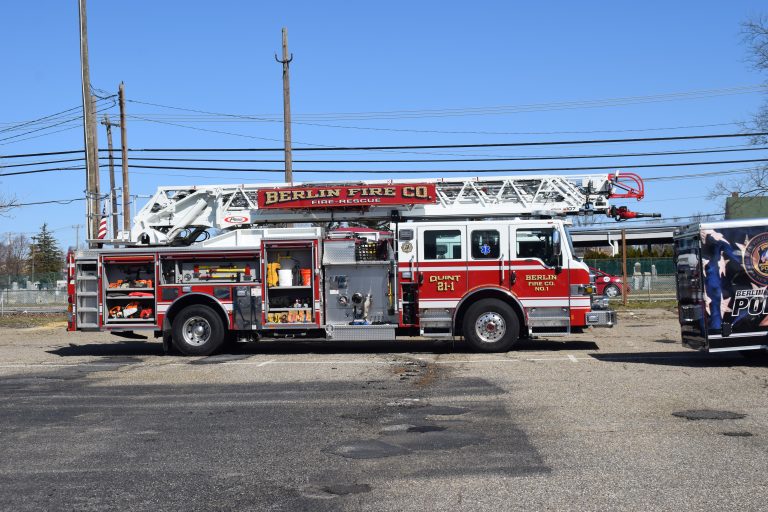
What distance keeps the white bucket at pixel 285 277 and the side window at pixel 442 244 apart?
8.71 ft

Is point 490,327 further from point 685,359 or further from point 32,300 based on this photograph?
point 32,300

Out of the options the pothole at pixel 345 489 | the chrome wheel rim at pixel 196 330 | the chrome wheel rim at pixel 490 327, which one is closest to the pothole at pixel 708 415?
the pothole at pixel 345 489

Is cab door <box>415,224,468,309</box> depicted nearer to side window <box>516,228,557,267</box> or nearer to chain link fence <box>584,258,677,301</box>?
side window <box>516,228,557,267</box>

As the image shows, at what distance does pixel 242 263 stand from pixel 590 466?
10.7 metres

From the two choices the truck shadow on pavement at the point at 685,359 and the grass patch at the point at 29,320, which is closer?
the truck shadow on pavement at the point at 685,359

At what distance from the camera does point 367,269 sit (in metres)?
16.2

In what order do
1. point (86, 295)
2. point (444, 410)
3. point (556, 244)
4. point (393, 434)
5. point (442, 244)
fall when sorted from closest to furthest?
point (393, 434) < point (444, 410) < point (556, 244) < point (442, 244) < point (86, 295)

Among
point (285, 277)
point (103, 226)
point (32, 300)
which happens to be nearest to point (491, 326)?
point (285, 277)

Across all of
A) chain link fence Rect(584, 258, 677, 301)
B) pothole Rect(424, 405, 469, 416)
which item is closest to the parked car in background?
chain link fence Rect(584, 258, 677, 301)

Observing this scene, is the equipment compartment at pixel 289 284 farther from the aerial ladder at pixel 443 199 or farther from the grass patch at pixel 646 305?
the grass patch at pixel 646 305

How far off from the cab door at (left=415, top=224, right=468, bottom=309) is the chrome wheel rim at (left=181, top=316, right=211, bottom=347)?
13.8 ft

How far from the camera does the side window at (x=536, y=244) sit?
1577 cm

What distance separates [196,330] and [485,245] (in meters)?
5.81

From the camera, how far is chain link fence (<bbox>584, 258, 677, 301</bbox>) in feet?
113
